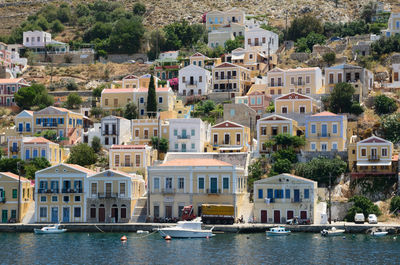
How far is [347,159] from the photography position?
261 ft

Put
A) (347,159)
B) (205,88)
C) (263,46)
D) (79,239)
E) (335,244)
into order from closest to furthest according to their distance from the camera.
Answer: (335,244), (79,239), (347,159), (205,88), (263,46)

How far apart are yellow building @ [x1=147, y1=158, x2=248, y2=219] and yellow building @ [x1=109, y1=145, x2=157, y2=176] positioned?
10.5m

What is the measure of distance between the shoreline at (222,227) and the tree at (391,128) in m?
18.0

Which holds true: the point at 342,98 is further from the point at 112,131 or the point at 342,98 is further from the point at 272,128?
the point at 112,131

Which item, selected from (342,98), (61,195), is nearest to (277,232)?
(61,195)

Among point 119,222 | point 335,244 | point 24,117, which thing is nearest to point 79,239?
point 119,222

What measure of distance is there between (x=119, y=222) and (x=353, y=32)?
63.2 m

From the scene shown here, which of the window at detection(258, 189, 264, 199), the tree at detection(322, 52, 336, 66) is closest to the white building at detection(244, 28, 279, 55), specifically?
the tree at detection(322, 52, 336, 66)

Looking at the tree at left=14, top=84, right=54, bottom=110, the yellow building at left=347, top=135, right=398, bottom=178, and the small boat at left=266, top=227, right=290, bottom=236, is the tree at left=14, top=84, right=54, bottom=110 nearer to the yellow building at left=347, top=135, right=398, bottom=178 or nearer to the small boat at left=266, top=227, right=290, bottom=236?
the yellow building at left=347, top=135, right=398, bottom=178

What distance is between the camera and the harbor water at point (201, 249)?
178 feet

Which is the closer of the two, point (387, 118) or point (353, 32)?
point (387, 118)

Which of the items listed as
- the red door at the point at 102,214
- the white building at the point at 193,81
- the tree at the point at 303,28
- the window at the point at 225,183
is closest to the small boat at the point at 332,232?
the window at the point at 225,183

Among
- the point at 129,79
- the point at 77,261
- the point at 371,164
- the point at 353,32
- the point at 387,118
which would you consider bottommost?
the point at 77,261

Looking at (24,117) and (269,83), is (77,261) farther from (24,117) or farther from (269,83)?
(269,83)
